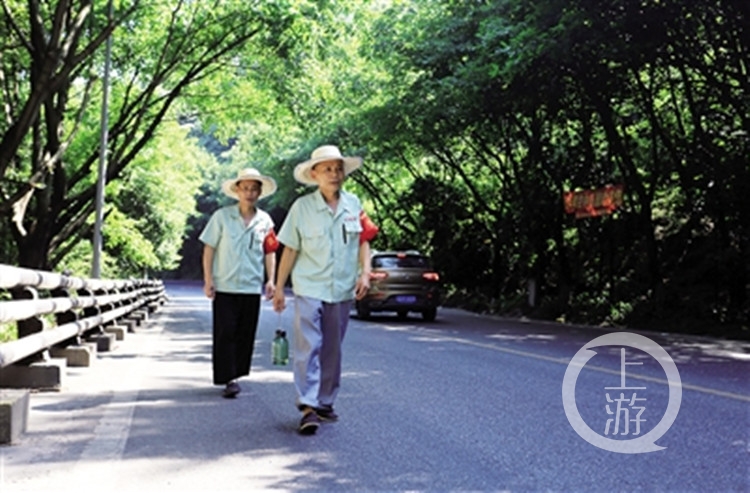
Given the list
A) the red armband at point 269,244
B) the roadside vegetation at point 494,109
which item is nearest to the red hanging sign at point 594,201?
the roadside vegetation at point 494,109

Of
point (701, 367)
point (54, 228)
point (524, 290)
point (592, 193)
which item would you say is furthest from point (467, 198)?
point (701, 367)

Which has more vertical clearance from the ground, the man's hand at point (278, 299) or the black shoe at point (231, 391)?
the man's hand at point (278, 299)

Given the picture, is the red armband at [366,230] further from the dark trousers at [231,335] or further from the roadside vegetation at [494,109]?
the roadside vegetation at [494,109]

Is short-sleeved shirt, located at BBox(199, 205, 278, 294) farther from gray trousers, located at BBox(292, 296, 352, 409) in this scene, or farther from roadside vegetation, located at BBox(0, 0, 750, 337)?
roadside vegetation, located at BBox(0, 0, 750, 337)

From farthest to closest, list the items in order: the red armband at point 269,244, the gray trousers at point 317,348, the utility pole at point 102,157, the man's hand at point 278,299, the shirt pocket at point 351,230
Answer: the utility pole at point 102,157, the red armband at point 269,244, the man's hand at point 278,299, the shirt pocket at point 351,230, the gray trousers at point 317,348

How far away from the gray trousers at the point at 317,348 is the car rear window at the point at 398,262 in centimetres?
1373

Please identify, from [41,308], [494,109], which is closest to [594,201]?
[494,109]

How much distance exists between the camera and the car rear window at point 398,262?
792 inches

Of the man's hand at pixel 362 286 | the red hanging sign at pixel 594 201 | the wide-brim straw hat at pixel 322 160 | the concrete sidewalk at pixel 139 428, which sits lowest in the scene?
the concrete sidewalk at pixel 139 428

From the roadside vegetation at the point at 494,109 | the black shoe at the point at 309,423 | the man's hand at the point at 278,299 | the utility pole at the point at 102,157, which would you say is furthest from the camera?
the utility pole at the point at 102,157

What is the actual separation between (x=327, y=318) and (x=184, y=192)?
35.6 meters

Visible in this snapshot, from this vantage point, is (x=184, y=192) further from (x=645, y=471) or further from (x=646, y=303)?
(x=645, y=471)

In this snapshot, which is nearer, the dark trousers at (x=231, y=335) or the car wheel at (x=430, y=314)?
the dark trousers at (x=231, y=335)

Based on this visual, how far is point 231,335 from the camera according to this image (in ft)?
25.0
